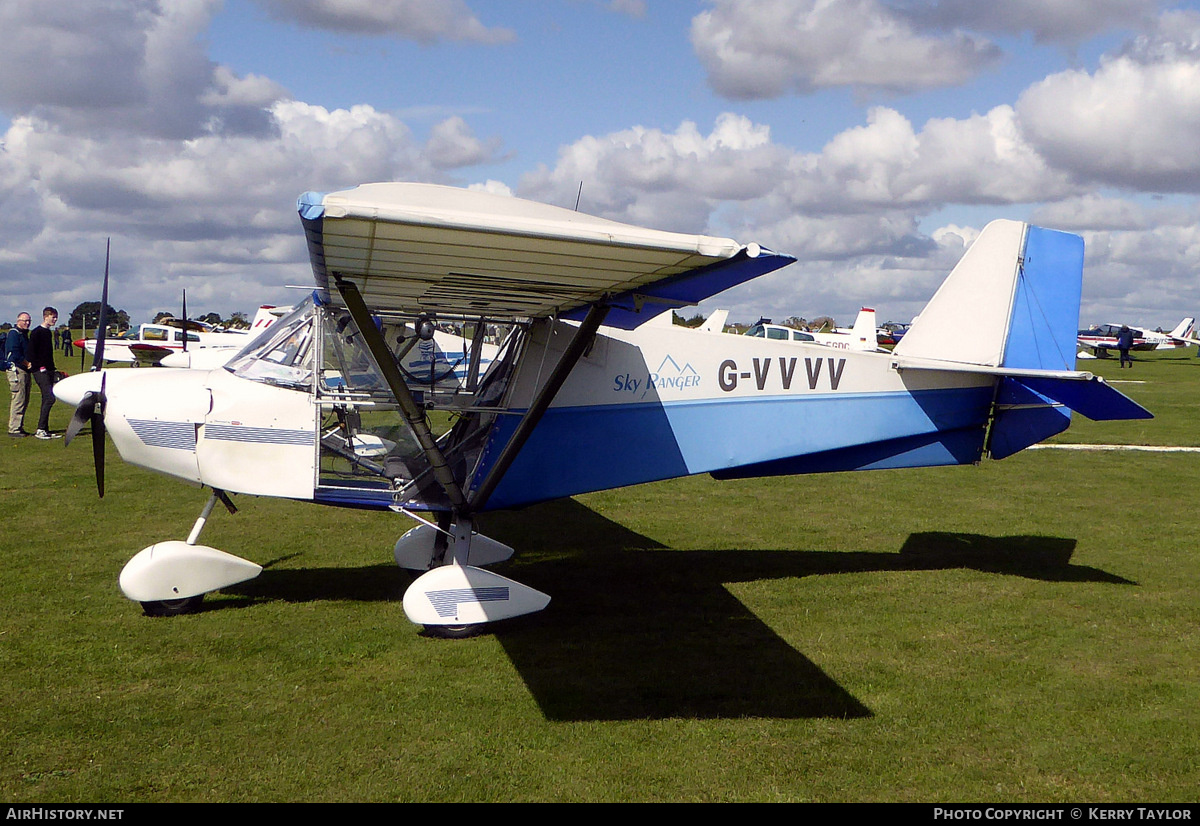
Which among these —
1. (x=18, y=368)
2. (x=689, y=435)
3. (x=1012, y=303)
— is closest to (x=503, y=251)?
(x=689, y=435)

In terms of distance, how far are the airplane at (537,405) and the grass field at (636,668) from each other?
27.3 inches

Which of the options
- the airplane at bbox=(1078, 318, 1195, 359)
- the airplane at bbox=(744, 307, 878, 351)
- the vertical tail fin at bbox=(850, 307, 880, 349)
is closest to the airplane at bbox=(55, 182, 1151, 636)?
the airplane at bbox=(744, 307, 878, 351)

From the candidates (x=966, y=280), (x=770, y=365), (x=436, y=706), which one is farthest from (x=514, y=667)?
(x=966, y=280)

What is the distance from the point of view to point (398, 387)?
223 inches

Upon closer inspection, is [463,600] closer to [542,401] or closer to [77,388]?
[542,401]

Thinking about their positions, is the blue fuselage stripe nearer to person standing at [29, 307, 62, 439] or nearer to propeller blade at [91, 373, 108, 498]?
propeller blade at [91, 373, 108, 498]

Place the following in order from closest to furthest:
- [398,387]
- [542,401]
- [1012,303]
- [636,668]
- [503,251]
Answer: [503,251]
[636,668]
[398,387]
[542,401]
[1012,303]

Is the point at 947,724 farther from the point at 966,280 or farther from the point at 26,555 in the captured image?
the point at 26,555

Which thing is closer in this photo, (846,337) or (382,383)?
(382,383)

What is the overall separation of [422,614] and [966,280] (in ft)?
17.0

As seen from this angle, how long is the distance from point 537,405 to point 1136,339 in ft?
218

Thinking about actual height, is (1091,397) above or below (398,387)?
above

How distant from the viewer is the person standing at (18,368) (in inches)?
600

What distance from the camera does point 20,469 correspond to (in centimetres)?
1252
